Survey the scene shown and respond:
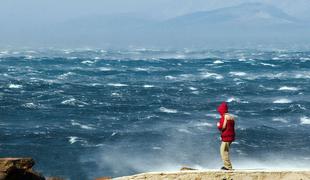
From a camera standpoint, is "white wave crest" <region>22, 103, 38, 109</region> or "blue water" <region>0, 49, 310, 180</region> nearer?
"blue water" <region>0, 49, 310, 180</region>

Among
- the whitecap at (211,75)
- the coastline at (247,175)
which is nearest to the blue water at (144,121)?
the whitecap at (211,75)

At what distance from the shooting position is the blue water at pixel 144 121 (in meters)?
43.0

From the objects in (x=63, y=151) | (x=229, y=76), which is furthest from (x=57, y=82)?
(x=63, y=151)

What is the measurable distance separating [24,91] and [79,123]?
1007 inches

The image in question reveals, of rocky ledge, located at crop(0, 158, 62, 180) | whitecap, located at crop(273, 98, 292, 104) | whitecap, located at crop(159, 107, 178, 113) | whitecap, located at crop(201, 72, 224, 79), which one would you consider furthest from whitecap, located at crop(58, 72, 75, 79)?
rocky ledge, located at crop(0, 158, 62, 180)

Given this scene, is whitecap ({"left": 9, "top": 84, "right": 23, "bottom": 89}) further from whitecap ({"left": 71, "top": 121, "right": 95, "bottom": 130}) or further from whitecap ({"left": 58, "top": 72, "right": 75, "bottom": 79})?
whitecap ({"left": 71, "top": 121, "right": 95, "bottom": 130})

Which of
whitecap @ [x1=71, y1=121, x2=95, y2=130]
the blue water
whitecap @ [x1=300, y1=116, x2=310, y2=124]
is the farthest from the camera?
whitecap @ [x1=300, y1=116, x2=310, y2=124]

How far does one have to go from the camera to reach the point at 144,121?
191ft

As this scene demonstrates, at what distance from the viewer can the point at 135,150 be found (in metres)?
45.8

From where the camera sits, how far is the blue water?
1694 inches

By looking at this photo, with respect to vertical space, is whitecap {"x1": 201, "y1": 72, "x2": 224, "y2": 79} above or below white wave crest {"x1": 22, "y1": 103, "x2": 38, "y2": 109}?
below

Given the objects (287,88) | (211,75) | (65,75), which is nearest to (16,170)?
(287,88)

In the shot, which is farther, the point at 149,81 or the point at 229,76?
the point at 229,76

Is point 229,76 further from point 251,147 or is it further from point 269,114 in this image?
point 251,147
